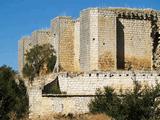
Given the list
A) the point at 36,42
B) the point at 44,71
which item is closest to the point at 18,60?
the point at 36,42

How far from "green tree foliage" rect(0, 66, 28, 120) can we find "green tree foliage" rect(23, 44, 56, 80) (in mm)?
2955

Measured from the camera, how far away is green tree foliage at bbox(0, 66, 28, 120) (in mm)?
32344

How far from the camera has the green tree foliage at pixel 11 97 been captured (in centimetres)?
3234

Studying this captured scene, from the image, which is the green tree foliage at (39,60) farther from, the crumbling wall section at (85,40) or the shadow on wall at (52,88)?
the shadow on wall at (52,88)

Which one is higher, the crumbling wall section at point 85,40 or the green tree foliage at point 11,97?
the crumbling wall section at point 85,40

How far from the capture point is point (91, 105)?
31219 millimetres

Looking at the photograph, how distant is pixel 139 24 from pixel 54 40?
634 cm

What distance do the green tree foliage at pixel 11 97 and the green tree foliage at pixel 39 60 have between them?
116 inches

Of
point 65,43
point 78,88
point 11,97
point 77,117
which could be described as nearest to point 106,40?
point 65,43

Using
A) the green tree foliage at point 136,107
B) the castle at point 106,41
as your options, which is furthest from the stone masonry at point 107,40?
the green tree foliage at point 136,107

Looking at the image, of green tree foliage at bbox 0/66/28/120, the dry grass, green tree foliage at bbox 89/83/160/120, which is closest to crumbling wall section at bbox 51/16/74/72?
green tree foliage at bbox 0/66/28/120

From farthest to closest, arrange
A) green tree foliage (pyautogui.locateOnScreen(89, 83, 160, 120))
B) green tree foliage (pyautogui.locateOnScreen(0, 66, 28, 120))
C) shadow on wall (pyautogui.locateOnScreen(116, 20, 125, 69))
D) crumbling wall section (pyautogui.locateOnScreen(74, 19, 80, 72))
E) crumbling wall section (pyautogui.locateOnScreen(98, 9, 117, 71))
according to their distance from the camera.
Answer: crumbling wall section (pyautogui.locateOnScreen(74, 19, 80, 72))
shadow on wall (pyautogui.locateOnScreen(116, 20, 125, 69))
crumbling wall section (pyautogui.locateOnScreen(98, 9, 117, 71))
green tree foliage (pyautogui.locateOnScreen(0, 66, 28, 120))
green tree foliage (pyautogui.locateOnScreen(89, 83, 160, 120))

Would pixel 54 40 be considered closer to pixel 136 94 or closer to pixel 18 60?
pixel 18 60

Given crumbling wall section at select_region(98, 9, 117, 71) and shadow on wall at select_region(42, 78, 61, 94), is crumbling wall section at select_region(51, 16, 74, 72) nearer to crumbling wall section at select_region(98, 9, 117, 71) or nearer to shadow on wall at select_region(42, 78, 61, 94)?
crumbling wall section at select_region(98, 9, 117, 71)
